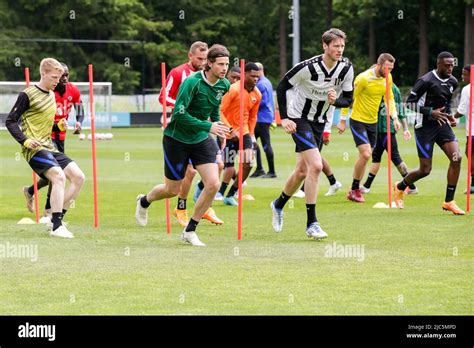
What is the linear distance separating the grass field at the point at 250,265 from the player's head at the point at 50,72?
66.5 inches

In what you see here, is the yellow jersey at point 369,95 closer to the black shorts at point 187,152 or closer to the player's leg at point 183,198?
the player's leg at point 183,198

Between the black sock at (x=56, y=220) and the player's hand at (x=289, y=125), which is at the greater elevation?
the player's hand at (x=289, y=125)

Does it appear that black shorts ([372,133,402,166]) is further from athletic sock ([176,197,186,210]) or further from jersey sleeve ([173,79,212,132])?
jersey sleeve ([173,79,212,132])

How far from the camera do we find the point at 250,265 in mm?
9828

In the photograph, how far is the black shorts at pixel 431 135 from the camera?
14.4 meters

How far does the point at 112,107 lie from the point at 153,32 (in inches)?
615

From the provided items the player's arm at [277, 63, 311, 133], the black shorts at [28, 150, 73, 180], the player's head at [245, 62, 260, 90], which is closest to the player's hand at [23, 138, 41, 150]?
the black shorts at [28, 150, 73, 180]

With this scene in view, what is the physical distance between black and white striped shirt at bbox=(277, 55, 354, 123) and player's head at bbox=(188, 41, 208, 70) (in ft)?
4.04

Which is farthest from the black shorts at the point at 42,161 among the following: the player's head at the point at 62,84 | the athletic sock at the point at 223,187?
the athletic sock at the point at 223,187

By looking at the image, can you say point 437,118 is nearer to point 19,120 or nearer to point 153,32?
point 19,120

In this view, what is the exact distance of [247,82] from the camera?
16.4 m

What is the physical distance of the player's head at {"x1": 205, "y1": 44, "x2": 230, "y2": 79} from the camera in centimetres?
1078
